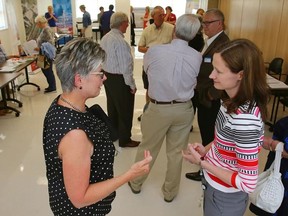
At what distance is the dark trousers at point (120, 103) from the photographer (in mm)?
3240

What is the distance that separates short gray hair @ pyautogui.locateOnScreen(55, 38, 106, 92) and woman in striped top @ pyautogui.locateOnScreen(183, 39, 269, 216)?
560 mm

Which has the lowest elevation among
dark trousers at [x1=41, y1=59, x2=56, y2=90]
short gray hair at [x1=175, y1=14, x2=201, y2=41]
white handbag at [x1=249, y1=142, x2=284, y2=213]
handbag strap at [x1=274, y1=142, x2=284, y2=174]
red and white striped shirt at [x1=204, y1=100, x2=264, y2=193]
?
dark trousers at [x1=41, y1=59, x2=56, y2=90]

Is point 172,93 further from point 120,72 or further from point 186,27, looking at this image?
point 120,72

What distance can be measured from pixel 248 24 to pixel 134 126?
493 cm

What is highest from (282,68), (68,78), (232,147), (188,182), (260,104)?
(68,78)

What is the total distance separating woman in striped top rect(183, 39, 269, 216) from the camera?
116 cm

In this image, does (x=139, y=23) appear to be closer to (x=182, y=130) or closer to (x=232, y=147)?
(x=182, y=130)

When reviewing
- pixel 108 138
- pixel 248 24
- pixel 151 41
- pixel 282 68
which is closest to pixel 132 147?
pixel 151 41

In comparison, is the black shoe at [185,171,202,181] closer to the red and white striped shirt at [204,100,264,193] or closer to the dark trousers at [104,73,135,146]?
the dark trousers at [104,73,135,146]

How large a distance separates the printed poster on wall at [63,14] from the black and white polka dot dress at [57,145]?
11.1m

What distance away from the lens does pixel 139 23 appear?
15875 millimetres

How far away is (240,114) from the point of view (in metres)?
1.17

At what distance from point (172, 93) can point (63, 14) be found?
10773mm

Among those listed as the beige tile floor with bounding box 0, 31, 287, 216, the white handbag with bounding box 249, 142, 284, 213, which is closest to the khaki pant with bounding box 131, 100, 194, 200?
the beige tile floor with bounding box 0, 31, 287, 216
